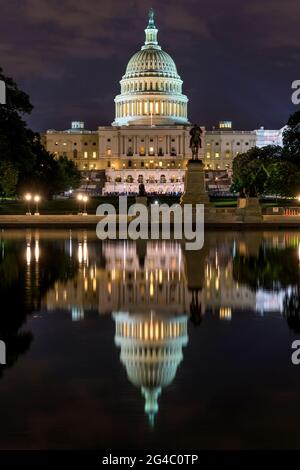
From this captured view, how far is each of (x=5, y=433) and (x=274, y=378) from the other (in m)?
4.23

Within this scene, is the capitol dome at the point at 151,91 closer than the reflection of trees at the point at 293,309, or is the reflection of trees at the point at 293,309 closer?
the reflection of trees at the point at 293,309

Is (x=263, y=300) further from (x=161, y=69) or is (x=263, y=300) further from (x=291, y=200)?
(x=161, y=69)

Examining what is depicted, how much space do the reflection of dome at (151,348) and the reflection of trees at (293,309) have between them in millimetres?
2159

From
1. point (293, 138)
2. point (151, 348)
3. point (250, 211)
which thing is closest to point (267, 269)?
point (151, 348)

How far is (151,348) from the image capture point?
1347cm

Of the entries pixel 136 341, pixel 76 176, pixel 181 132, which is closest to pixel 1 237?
pixel 136 341

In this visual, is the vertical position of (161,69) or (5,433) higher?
(161,69)

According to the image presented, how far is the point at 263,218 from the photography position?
5578 centimetres

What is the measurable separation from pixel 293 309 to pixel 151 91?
6358 inches

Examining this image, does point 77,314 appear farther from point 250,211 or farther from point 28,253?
point 250,211

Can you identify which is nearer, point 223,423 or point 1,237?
point 223,423

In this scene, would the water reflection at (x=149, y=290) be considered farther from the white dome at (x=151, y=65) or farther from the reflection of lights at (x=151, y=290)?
the white dome at (x=151, y=65)

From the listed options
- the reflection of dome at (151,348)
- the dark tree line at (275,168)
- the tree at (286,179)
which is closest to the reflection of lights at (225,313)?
the reflection of dome at (151,348)

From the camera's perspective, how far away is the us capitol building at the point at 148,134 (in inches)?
6954
